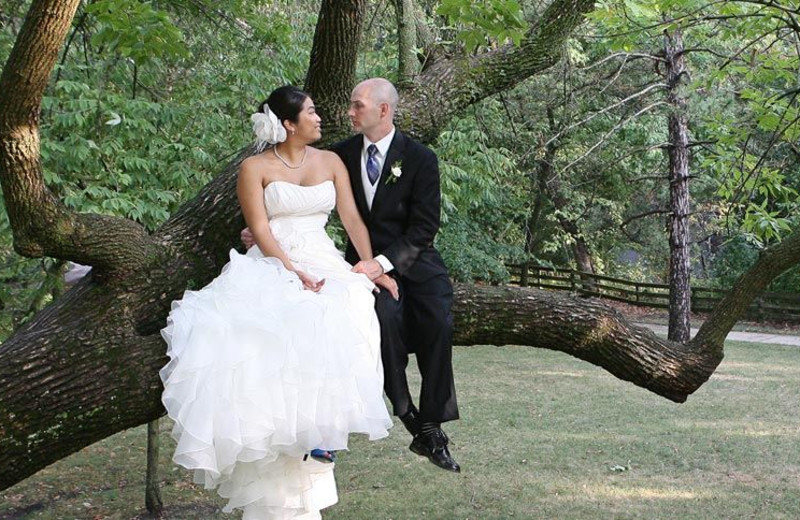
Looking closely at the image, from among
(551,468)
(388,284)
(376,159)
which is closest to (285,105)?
(376,159)

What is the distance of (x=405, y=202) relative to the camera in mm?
4789

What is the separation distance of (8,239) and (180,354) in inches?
→ 248

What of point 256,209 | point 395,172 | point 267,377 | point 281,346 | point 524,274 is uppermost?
point 395,172

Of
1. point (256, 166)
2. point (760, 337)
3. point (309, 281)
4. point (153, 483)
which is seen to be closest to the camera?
point (309, 281)

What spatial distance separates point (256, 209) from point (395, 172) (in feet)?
2.41

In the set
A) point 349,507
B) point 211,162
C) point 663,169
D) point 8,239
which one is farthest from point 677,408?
point 663,169

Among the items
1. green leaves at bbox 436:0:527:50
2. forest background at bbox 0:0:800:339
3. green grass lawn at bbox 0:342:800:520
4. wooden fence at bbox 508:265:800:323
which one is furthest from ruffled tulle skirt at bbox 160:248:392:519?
wooden fence at bbox 508:265:800:323

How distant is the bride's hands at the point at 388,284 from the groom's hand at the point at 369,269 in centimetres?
3

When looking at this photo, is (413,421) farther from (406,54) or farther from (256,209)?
(406,54)

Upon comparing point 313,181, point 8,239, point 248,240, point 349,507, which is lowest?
point 349,507

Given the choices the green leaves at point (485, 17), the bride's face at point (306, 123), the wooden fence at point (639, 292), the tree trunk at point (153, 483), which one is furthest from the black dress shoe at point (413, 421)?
the wooden fence at point (639, 292)

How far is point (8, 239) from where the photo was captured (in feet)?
30.8

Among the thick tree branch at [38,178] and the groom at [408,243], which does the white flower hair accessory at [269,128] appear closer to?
the groom at [408,243]

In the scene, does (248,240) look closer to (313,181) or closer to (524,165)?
(313,181)
